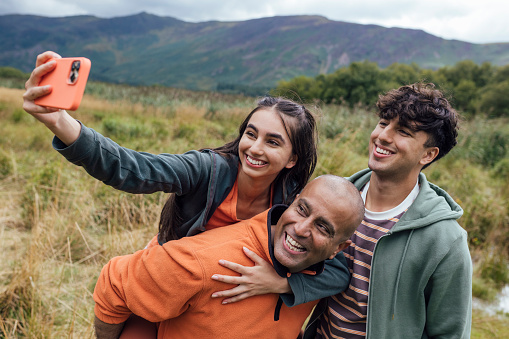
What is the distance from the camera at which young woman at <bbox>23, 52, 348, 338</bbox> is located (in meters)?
1.17

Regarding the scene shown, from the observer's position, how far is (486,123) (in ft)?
34.1

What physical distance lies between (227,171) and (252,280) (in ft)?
1.97

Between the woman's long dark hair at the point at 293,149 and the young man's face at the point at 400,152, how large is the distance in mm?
365

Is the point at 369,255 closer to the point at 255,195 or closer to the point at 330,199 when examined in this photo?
the point at 330,199

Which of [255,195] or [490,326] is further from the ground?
[255,195]

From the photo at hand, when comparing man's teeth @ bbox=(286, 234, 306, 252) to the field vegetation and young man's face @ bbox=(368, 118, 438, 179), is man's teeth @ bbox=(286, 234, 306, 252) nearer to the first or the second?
young man's face @ bbox=(368, 118, 438, 179)

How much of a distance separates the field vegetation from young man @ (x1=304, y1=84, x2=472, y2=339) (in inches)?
18.8

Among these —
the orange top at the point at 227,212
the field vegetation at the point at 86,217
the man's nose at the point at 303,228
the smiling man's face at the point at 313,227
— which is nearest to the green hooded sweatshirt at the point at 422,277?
the smiling man's face at the point at 313,227

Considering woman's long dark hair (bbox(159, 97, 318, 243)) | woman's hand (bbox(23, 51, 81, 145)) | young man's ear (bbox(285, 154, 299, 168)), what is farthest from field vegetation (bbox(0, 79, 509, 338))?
woman's hand (bbox(23, 51, 81, 145))

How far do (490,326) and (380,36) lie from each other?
210m

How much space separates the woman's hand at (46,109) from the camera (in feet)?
3.38

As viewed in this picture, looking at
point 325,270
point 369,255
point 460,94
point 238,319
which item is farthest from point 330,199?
point 460,94

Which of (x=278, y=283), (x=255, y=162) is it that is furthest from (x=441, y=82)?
(x=278, y=283)

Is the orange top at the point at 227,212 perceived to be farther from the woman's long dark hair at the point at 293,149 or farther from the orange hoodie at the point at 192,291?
the orange hoodie at the point at 192,291
